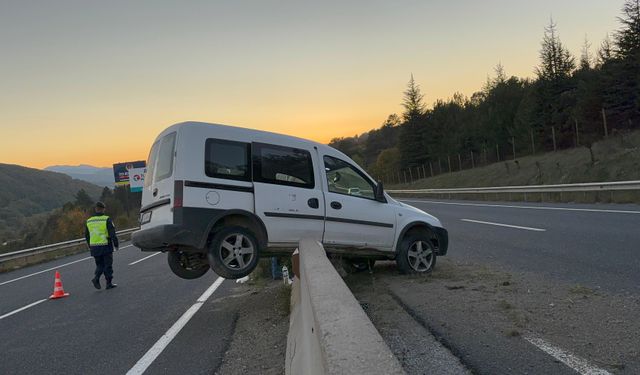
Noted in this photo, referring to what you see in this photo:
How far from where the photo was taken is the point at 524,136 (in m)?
60.3

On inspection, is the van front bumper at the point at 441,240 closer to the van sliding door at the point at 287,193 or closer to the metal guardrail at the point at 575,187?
the van sliding door at the point at 287,193

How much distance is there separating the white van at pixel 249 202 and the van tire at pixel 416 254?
35 millimetres

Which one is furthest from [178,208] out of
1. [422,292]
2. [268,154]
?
[422,292]

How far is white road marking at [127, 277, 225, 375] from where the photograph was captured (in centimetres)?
483

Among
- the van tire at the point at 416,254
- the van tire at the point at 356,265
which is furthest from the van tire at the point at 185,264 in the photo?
the van tire at the point at 416,254

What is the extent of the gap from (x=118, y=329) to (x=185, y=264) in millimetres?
1202

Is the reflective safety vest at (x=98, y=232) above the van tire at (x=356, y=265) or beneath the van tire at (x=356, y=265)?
above

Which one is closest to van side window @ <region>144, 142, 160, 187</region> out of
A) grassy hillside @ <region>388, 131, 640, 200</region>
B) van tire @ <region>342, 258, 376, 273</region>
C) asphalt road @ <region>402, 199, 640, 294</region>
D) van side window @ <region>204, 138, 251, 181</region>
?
van side window @ <region>204, 138, 251, 181</region>

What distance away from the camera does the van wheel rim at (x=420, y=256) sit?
312 inches

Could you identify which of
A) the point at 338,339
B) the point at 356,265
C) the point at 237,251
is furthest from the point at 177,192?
the point at 338,339

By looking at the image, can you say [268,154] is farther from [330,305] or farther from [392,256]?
[330,305]

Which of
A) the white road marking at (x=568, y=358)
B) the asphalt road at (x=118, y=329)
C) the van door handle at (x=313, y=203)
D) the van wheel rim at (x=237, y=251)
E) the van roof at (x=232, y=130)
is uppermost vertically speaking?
the van roof at (x=232, y=130)

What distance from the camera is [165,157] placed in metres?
6.56

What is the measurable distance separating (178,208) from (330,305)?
11.7ft
